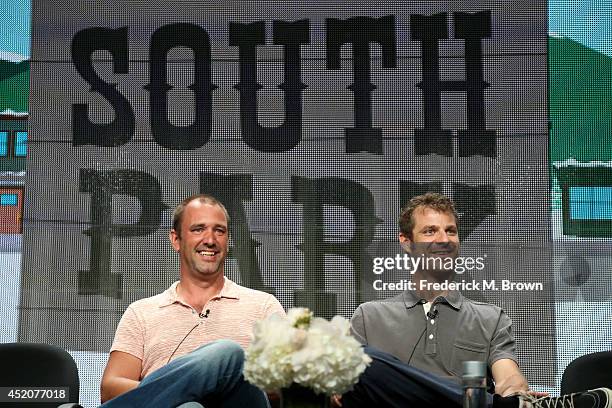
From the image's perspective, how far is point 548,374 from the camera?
453 centimetres

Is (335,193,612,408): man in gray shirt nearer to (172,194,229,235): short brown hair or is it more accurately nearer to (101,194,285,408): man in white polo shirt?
(101,194,285,408): man in white polo shirt

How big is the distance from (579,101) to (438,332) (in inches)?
56.5

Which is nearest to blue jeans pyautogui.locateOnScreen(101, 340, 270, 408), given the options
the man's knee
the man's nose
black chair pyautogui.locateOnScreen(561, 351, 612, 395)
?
the man's knee

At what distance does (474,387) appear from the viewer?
2.78 metres

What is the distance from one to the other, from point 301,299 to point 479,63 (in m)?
1.39

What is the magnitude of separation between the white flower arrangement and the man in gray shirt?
66cm

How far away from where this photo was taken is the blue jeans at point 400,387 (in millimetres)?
3211

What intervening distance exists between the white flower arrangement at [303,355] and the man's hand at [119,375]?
1.22 metres

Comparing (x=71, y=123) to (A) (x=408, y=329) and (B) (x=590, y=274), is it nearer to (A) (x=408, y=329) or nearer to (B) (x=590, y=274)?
(A) (x=408, y=329)

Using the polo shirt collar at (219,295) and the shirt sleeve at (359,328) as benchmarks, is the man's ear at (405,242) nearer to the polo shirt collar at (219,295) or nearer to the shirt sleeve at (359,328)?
the shirt sleeve at (359,328)

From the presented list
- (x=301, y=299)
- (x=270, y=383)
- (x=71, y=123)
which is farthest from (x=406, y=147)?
(x=270, y=383)

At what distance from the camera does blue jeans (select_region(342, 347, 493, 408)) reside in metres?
3.21

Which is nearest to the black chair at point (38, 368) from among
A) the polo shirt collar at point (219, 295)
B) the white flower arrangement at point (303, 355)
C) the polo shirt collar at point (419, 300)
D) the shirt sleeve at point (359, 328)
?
the polo shirt collar at point (219, 295)

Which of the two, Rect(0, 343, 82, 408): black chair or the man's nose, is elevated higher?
the man's nose
